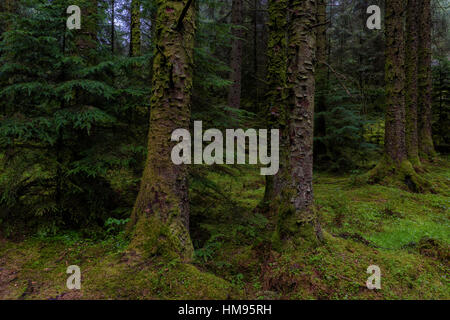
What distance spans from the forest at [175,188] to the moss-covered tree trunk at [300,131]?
0.02 meters

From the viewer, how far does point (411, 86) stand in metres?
10.3

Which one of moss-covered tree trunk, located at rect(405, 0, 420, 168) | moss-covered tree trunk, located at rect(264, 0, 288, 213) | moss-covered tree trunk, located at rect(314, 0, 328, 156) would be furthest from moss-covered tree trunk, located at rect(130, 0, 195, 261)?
moss-covered tree trunk, located at rect(405, 0, 420, 168)

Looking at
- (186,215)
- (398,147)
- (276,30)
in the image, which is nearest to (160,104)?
(186,215)

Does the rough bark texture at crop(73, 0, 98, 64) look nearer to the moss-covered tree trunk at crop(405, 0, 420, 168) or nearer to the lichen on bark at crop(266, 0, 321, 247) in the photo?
the lichen on bark at crop(266, 0, 321, 247)

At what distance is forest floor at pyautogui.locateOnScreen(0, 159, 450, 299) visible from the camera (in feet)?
9.26

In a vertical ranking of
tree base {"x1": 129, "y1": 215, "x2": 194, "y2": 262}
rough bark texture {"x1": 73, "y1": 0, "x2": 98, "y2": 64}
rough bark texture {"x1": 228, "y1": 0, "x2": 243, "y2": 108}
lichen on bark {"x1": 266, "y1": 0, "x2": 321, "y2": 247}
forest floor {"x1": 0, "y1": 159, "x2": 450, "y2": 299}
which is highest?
rough bark texture {"x1": 228, "y1": 0, "x2": 243, "y2": 108}

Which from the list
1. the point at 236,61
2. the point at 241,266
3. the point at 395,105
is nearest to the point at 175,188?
the point at 241,266

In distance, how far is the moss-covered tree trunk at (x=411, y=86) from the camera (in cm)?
962

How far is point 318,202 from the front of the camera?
7.00 metres

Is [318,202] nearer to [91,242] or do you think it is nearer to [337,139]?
[337,139]

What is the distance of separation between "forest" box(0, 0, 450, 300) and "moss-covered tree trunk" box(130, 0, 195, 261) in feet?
0.06

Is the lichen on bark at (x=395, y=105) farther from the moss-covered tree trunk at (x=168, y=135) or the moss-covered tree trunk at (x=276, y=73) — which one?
the moss-covered tree trunk at (x=168, y=135)

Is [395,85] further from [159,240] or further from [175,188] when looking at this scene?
[159,240]

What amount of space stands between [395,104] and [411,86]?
3433mm
